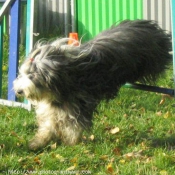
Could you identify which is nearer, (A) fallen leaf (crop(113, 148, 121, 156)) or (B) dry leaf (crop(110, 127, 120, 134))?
(A) fallen leaf (crop(113, 148, 121, 156))

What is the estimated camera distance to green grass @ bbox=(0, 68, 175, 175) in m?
4.40

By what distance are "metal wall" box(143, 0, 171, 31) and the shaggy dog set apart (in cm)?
434

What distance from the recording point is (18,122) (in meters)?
5.67

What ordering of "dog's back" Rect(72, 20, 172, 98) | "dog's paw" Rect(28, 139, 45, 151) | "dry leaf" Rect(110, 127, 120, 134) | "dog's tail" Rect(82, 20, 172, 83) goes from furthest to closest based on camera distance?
"dry leaf" Rect(110, 127, 120, 134), "dog's tail" Rect(82, 20, 172, 83), "dog's back" Rect(72, 20, 172, 98), "dog's paw" Rect(28, 139, 45, 151)

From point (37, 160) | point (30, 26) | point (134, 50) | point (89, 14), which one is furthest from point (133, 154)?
point (89, 14)

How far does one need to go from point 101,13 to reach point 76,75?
570cm

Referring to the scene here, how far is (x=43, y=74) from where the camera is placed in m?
4.73

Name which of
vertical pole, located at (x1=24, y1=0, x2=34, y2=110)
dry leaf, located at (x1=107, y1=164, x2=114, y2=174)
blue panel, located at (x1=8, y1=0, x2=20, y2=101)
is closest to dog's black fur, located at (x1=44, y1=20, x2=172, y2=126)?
dry leaf, located at (x1=107, y1=164, x2=114, y2=174)

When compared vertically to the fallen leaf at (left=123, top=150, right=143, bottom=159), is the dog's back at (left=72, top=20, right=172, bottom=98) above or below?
above

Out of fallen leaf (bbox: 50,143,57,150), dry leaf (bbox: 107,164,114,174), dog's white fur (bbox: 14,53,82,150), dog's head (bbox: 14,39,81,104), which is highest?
dog's head (bbox: 14,39,81,104)

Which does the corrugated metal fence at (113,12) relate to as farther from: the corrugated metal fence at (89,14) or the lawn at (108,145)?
the lawn at (108,145)

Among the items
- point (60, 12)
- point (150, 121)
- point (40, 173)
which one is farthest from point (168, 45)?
point (60, 12)

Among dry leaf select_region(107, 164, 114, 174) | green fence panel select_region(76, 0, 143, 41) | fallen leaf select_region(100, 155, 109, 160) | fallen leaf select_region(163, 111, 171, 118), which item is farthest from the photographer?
green fence panel select_region(76, 0, 143, 41)

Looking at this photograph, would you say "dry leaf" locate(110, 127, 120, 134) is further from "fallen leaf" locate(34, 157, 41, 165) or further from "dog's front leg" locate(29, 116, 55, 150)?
"fallen leaf" locate(34, 157, 41, 165)
